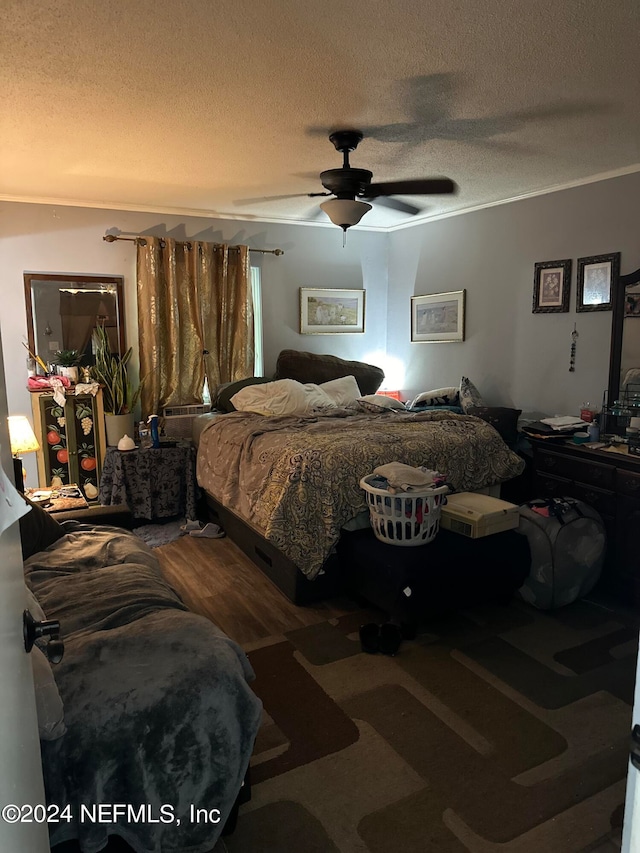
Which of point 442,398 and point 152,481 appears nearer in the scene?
point 152,481

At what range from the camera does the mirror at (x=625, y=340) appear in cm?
362

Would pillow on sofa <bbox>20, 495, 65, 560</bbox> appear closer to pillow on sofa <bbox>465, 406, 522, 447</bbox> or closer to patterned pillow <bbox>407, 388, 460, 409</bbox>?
pillow on sofa <bbox>465, 406, 522, 447</bbox>

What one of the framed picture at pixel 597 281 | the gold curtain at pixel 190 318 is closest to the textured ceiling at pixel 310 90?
the framed picture at pixel 597 281

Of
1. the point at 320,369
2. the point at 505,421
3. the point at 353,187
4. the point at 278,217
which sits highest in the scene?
the point at 278,217

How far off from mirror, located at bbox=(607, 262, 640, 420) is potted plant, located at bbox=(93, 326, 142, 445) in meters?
3.54

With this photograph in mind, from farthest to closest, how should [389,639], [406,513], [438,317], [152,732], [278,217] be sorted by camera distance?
[438,317] < [278,217] < [406,513] < [389,639] < [152,732]

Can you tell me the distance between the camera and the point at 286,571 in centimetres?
318

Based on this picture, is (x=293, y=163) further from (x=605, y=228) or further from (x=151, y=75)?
(x=605, y=228)

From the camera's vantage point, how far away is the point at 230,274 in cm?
508

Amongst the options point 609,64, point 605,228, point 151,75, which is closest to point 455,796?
point 609,64

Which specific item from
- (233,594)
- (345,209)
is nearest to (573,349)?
(345,209)

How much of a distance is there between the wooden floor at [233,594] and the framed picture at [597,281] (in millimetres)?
2589

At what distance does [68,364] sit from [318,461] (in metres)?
2.54

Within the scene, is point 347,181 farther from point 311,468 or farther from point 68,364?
point 68,364
